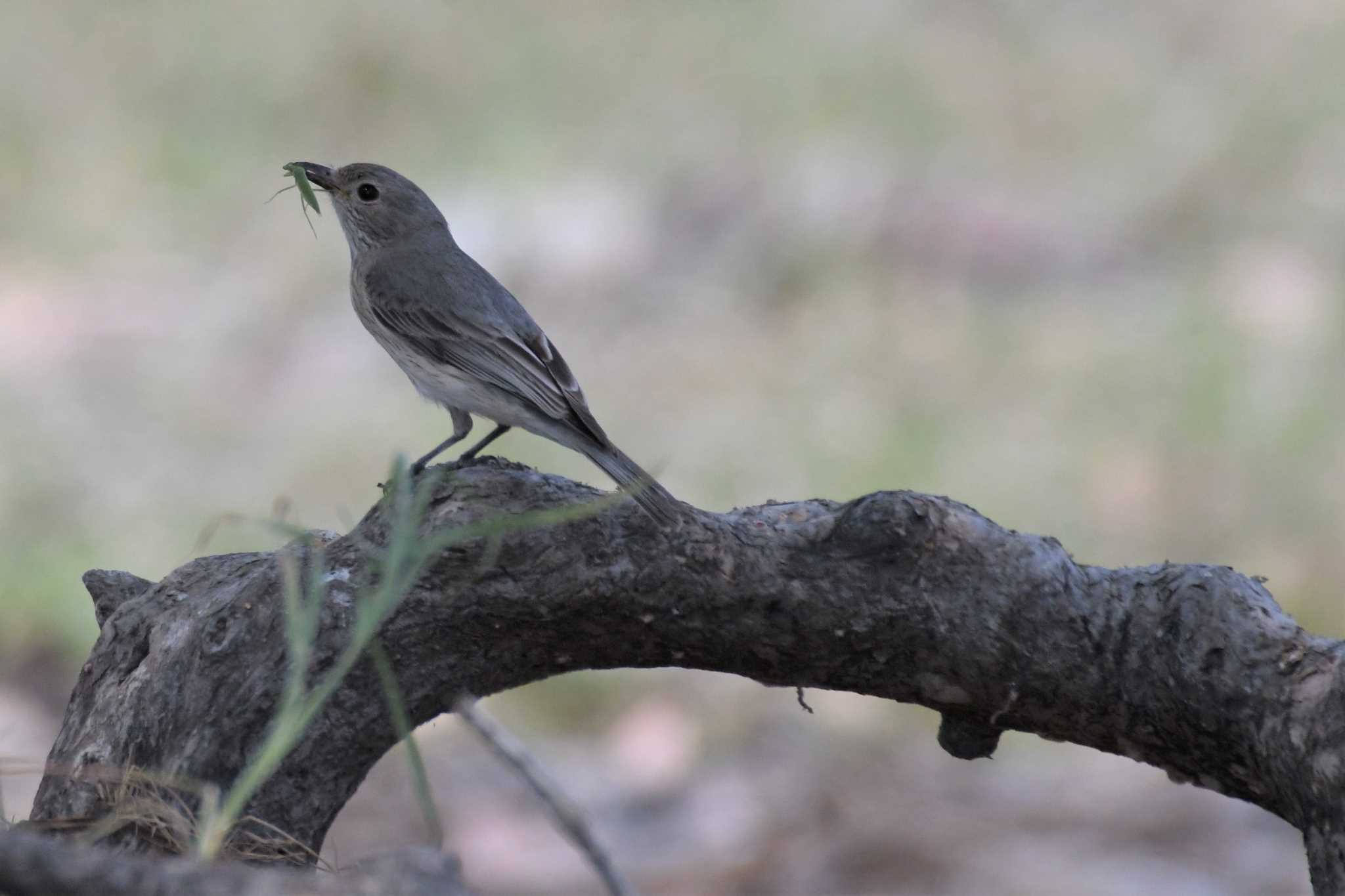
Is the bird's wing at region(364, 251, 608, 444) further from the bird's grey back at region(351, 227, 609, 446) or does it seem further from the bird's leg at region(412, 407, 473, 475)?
the bird's leg at region(412, 407, 473, 475)

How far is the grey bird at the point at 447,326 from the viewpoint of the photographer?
401 cm

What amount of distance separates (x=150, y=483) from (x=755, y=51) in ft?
18.5

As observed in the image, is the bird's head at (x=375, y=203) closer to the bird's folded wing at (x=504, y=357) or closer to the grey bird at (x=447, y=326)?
the grey bird at (x=447, y=326)

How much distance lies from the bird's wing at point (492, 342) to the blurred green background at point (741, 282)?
242cm

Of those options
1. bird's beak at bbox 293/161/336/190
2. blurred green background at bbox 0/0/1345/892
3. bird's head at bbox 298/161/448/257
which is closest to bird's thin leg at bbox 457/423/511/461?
bird's head at bbox 298/161/448/257

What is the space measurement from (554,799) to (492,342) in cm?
260

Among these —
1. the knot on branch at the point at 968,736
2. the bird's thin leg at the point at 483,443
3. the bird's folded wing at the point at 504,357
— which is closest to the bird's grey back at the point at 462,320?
the bird's folded wing at the point at 504,357

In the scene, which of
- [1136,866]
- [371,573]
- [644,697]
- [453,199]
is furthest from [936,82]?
[371,573]

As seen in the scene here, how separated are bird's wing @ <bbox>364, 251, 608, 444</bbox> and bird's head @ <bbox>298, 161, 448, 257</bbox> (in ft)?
0.97

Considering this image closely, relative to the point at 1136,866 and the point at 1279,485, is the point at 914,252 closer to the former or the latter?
the point at 1279,485

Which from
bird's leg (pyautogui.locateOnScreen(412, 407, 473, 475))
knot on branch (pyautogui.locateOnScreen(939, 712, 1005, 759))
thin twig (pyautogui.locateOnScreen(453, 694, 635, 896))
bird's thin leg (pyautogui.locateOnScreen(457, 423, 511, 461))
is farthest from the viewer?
bird's leg (pyautogui.locateOnScreen(412, 407, 473, 475))

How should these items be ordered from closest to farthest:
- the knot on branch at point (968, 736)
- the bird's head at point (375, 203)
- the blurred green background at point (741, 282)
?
the knot on branch at point (968, 736)
the bird's head at point (375, 203)
the blurred green background at point (741, 282)

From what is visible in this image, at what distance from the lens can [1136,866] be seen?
589cm

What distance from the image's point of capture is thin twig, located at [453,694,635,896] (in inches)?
70.0
